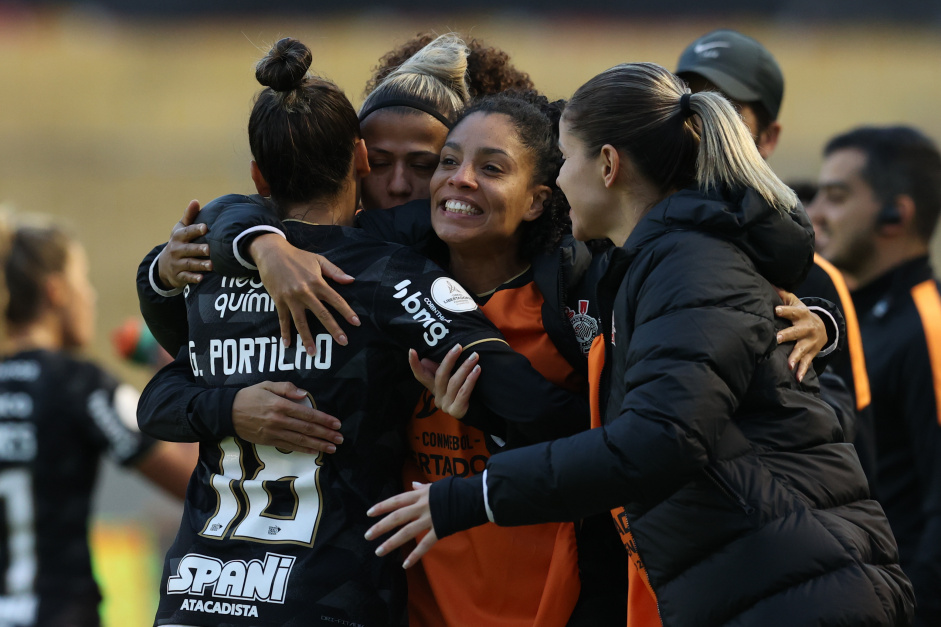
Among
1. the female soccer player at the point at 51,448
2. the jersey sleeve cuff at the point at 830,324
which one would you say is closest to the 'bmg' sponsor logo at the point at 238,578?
the jersey sleeve cuff at the point at 830,324

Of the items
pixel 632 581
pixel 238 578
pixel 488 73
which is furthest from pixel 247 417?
pixel 488 73

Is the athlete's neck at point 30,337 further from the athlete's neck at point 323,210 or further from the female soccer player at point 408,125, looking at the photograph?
the athlete's neck at point 323,210

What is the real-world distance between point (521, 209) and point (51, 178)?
53.0ft

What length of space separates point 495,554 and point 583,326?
1.91ft

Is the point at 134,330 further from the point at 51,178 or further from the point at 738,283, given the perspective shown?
the point at 51,178

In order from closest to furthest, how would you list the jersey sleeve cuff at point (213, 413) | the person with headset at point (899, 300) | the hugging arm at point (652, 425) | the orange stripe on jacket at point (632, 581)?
the hugging arm at point (652, 425)
the orange stripe on jacket at point (632, 581)
the jersey sleeve cuff at point (213, 413)
the person with headset at point (899, 300)

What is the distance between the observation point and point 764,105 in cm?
360

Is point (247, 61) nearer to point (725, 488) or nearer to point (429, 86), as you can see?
point (429, 86)

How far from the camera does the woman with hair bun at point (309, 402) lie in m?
2.34

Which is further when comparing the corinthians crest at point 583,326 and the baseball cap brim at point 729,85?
the baseball cap brim at point 729,85

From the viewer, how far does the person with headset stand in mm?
3895

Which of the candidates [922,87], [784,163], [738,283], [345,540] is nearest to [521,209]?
[738,283]

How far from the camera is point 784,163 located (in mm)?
16875

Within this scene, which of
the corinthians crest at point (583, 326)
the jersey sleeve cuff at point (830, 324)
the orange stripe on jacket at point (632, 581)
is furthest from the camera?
the jersey sleeve cuff at point (830, 324)
